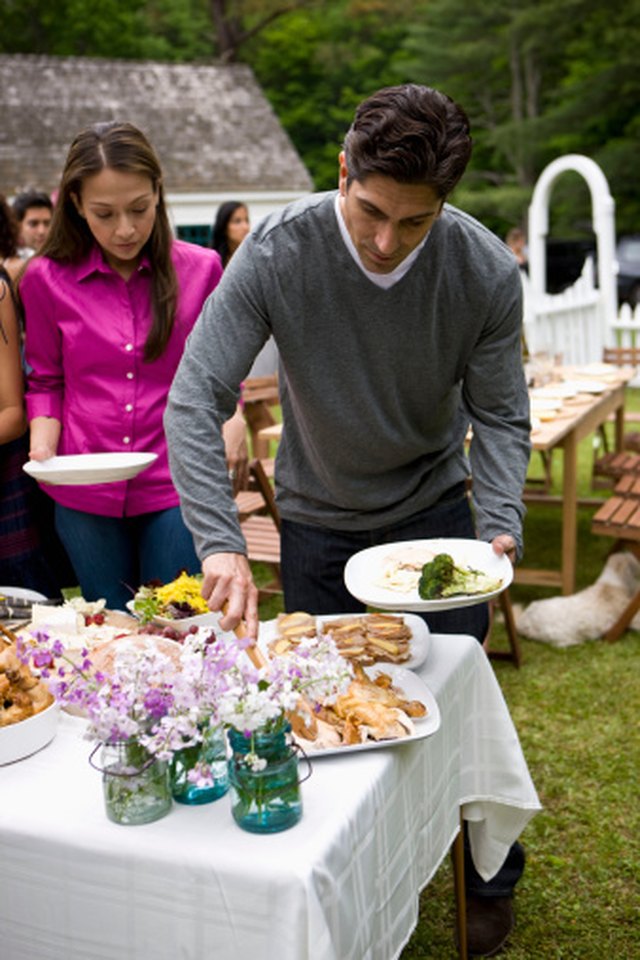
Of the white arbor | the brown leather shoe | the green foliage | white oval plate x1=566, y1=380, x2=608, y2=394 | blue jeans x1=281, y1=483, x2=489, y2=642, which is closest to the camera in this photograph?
blue jeans x1=281, y1=483, x2=489, y2=642

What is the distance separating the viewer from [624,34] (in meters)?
22.5

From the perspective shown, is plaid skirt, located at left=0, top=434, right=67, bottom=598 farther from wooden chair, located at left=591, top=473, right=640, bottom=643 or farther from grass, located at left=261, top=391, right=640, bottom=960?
wooden chair, located at left=591, top=473, right=640, bottom=643

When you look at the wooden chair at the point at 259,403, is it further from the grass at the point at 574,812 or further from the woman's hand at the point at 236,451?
the woman's hand at the point at 236,451

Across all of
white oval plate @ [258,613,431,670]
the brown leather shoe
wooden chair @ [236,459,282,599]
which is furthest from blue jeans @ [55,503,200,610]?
wooden chair @ [236,459,282,599]

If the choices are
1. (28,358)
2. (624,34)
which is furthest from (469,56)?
(28,358)

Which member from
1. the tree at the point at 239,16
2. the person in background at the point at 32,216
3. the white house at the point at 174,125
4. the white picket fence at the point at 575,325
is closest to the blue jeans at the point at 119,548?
the person in background at the point at 32,216

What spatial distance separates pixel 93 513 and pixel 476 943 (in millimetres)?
1430

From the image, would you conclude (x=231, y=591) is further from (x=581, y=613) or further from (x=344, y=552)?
(x=581, y=613)

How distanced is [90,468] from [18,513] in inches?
27.6

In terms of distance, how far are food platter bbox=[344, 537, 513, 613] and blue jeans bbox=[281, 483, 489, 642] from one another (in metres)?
0.23

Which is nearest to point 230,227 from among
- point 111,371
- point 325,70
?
point 111,371

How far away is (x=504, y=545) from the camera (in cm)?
217

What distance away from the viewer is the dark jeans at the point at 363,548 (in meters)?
2.49

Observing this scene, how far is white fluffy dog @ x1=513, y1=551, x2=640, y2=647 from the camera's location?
493 centimetres
